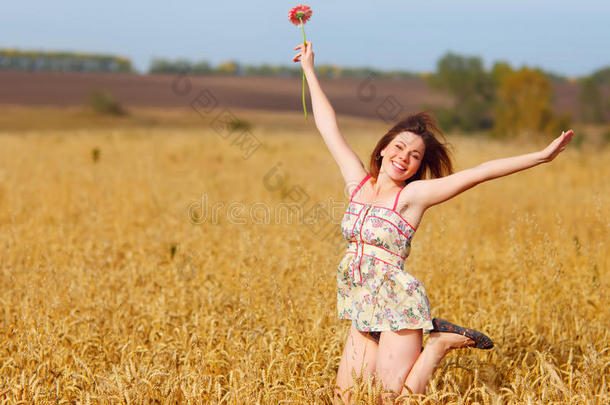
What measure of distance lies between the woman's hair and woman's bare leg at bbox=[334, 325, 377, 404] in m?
0.84

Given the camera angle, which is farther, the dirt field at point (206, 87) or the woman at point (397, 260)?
the dirt field at point (206, 87)

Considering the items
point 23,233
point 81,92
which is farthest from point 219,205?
point 81,92

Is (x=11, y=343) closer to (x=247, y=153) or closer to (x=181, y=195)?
(x=181, y=195)

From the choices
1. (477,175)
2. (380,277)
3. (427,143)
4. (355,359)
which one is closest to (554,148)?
(477,175)

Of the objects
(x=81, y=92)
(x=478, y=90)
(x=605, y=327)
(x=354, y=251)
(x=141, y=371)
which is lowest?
(x=141, y=371)

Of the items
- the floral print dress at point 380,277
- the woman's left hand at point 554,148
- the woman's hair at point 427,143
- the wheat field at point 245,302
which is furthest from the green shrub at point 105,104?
the woman's left hand at point 554,148

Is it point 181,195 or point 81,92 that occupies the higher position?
point 81,92

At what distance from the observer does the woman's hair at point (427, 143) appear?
2.85 metres

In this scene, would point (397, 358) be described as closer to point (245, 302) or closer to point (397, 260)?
point (397, 260)

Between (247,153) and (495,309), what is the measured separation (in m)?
13.1

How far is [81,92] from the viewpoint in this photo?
5541 centimetres

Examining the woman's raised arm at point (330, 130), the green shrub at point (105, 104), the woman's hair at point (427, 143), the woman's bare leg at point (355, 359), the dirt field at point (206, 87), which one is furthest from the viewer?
the dirt field at point (206, 87)

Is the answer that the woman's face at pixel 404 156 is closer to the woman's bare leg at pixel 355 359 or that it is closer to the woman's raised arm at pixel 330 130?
the woman's raised arm at pixel 330 130

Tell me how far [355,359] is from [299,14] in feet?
6.10
